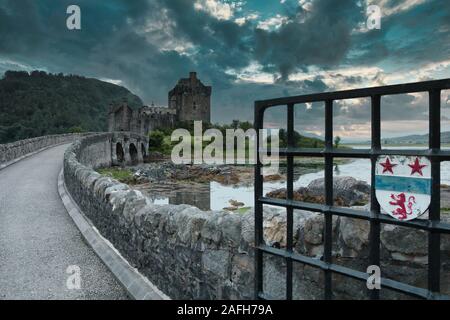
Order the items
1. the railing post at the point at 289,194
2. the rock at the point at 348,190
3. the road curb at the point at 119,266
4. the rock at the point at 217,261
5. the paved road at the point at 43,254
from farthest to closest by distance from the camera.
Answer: the rock at the point at 348,190, the paved road at the point at 43,254, the road curb at the point at 119,266, the rock at the point at 217,261, the railing post at the point at 289,194

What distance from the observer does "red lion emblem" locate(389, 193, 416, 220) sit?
189 centimetres

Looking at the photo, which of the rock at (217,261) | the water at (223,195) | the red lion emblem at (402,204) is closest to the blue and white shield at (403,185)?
the red lion emblem at (402,204)

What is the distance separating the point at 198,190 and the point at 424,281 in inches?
1063

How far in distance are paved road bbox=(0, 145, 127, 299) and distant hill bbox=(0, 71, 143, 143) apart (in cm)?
5162

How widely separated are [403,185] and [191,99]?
76.1 metres

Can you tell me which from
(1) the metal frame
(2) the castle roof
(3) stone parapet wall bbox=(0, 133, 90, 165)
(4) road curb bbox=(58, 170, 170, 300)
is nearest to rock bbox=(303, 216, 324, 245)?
(1) the metal frame

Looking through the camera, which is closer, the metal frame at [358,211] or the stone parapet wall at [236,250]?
the metal frame at [358,211]

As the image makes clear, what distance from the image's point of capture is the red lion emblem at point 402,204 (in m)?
1.89

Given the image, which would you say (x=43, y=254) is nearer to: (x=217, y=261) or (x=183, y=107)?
(x=217, y=261)

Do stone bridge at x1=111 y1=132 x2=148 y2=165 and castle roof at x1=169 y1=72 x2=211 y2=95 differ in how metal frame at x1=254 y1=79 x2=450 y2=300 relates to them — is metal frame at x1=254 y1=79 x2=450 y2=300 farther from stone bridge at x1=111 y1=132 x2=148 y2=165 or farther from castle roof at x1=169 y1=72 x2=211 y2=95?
castle roof at x1=169 y1=72 x2=211 y2=95

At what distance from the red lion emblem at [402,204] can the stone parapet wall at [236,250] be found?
1.19ft

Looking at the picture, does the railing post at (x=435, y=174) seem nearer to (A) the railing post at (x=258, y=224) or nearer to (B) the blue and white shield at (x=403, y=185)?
(B) the blue and white shield at (x=403, y=185)

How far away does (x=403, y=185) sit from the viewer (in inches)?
74.8
